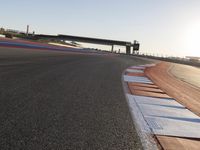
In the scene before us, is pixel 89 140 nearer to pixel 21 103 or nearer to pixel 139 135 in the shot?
pixel 139 135

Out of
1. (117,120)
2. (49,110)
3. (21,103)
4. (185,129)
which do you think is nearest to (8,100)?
(21,103)

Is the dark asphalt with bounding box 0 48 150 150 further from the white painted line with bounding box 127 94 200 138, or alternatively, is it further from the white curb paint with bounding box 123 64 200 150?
the white painted line with bounding box 127 94 200 138

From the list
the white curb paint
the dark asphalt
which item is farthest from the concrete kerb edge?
the dark asphalt

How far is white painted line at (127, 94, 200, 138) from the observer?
473 cm

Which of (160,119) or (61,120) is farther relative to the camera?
(160,119)

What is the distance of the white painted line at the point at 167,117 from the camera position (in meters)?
4.73

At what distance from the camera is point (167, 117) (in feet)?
18.6

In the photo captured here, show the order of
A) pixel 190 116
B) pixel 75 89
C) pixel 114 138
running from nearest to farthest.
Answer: pixel 114 138 < pixel 190 116 < pixel 75 89

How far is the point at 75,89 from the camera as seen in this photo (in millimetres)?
7582

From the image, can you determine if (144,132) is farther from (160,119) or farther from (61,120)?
(61,120)

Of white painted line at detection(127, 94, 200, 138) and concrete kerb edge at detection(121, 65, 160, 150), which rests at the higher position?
concrete kerb edge at detection(121, 65, 160, 150)

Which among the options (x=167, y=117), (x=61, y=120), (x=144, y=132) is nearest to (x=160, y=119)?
(x=167, y=117)

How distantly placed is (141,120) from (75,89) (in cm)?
278

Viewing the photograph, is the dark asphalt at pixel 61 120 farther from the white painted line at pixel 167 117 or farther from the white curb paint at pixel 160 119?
the white painted line at pixel 167 117
